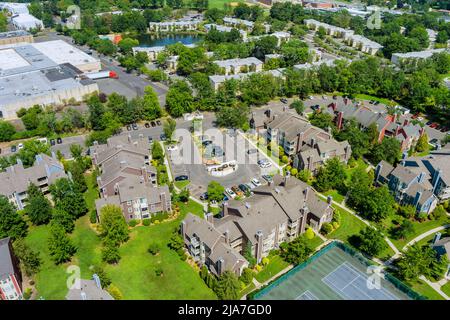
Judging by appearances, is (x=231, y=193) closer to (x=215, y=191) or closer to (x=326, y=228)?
(x=215, y=191)

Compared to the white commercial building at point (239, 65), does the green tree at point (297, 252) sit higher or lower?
lower

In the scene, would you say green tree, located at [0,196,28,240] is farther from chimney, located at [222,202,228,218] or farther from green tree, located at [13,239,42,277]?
chimney, located at [222,202,228,218]

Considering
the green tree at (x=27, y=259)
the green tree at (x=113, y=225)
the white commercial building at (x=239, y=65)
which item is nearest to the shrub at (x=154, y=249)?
the green tree at (x=113, y=225)

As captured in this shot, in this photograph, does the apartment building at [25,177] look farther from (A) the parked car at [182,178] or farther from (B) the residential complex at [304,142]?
(B) the residential complex at [304,142]

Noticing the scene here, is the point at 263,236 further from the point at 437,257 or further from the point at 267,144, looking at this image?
the point at 267,144

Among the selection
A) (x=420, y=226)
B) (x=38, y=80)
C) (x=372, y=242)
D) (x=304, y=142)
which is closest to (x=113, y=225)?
(x=372, y=242)

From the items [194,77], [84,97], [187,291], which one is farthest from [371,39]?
[187,291]
